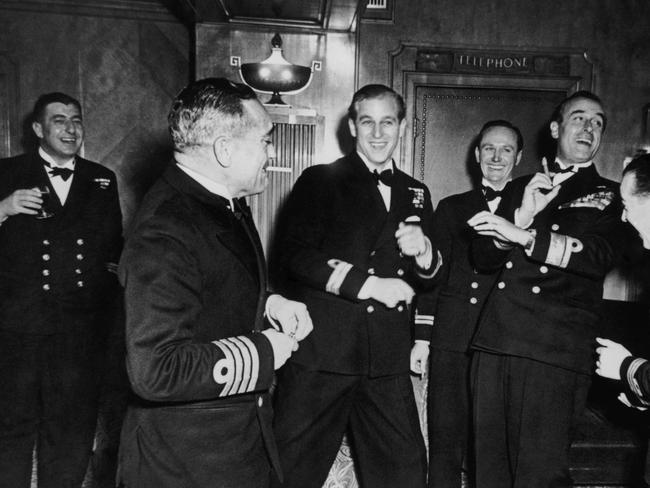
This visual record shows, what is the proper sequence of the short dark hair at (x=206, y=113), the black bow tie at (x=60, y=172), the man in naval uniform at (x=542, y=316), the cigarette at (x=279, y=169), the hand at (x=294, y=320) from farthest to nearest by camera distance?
the cigarette at (x=279, y=169) → the black bow tie at (x=60, y=172) → the man in naval uniform at (x=542, y=316) → the hand at (x=294, y=320) → the short dark hair at (x=206, y=113)

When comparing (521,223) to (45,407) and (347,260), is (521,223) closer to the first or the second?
A: (347,260)

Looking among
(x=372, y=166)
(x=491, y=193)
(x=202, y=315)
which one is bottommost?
(x=202, y=315)

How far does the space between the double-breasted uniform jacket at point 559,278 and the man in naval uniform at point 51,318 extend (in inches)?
81.0

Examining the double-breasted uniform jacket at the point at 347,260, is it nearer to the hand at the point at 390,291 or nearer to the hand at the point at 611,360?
the hand at the point at 390,291

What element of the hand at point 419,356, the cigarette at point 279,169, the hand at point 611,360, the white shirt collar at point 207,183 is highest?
the cigarette at point 279,169

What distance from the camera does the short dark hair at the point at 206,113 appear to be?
182 centimetres

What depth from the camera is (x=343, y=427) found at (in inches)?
115

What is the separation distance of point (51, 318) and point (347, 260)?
1.77 meters

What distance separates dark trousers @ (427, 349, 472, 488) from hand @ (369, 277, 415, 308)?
38.2 inches

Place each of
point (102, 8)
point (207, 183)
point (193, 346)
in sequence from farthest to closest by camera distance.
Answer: point (102, 8)
point (207, 183)
point (193, 346)

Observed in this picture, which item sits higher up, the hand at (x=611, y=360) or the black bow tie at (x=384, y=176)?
the black bow tie at (x=384, y=176)

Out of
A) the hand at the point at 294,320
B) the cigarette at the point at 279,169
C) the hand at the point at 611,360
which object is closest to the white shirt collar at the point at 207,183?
the hand at the point at 294,320

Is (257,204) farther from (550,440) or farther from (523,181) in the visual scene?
(550,440)

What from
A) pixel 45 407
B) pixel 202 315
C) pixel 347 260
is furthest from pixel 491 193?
pixel 45 407
